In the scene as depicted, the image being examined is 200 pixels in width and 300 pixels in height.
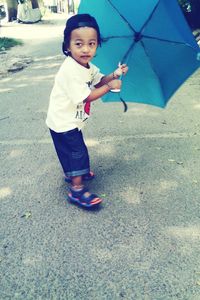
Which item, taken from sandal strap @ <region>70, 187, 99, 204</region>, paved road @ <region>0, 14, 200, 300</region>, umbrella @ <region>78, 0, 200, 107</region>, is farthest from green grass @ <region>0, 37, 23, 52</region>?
sandal strap @ <region>70, 187, 99, 204</region>

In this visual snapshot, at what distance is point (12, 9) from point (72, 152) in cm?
2398

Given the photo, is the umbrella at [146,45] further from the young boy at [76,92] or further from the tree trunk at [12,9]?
the tree trunk at [12,9]

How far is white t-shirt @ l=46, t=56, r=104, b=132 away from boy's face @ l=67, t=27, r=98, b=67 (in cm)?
7

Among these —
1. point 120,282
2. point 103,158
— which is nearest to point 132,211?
point 120,282

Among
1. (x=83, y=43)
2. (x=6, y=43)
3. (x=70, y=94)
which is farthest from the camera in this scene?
(x=6, y=43)

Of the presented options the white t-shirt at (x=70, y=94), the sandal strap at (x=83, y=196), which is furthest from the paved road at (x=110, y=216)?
the white t-shirt at (x=70, y=94)

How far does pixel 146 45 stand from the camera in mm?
2463

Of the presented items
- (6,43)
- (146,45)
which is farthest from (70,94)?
(6,43)

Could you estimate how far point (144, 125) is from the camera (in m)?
4.21

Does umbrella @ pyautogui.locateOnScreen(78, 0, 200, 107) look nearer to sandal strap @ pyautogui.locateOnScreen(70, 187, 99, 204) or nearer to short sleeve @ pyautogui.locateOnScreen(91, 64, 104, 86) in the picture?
short sleeve @ pyautogui.locateOnScreen(91, 64, 104, 86)

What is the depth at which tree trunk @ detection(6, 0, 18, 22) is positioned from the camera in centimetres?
2347

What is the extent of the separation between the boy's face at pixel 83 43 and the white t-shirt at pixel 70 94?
0.22 feet

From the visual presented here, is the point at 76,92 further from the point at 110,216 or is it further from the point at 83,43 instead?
the point at 110,216

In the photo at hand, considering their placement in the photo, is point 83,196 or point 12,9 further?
point 12,9
